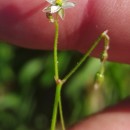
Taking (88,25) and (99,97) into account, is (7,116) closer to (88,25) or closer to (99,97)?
(99,97)

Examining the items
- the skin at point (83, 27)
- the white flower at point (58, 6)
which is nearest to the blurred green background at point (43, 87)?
the skin at point (83, 27)

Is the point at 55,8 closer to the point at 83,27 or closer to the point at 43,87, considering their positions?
the point at 83,27

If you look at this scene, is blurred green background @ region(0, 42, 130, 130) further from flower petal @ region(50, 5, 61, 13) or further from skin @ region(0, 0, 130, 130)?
flower petal @ region(50, 5, 61, 13)

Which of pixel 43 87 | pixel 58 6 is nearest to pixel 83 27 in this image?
pixel 58 6

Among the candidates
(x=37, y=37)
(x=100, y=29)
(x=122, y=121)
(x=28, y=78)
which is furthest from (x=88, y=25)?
(x=28, y=78)

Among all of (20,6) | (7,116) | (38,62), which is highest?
(20,6)
